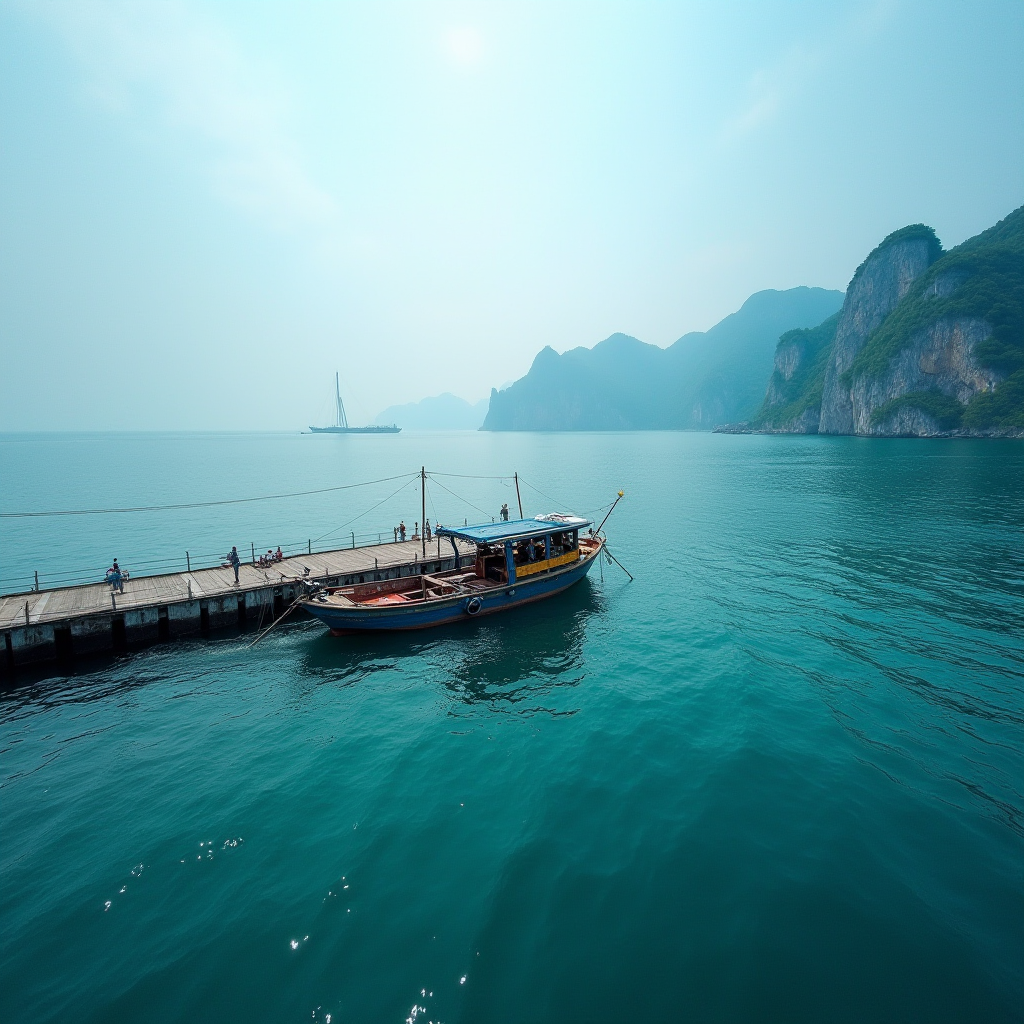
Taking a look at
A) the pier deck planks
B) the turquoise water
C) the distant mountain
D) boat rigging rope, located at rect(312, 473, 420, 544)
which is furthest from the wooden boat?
the distant mountain

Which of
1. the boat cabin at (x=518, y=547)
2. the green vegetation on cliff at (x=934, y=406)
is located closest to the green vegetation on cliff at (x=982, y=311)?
the green vegetation on cliff at (x=934, y=406)

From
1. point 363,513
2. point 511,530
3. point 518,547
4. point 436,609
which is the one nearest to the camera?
point 436,609

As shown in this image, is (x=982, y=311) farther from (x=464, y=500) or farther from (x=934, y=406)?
(x=464, y=500)

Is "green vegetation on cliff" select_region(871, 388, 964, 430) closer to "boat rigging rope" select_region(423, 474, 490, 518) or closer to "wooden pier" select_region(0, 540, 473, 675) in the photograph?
"boat rigging rope" select_region(423, 474, 490, 518)

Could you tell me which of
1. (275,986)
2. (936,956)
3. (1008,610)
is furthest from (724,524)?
(275,986)

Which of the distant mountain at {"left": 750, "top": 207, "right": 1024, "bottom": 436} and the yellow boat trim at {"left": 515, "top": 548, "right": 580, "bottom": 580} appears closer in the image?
the yellow boat trim at {"left": 515, "top": 548, "right": 580, "bottom": 580}

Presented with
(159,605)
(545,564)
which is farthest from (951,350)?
(159,605)
